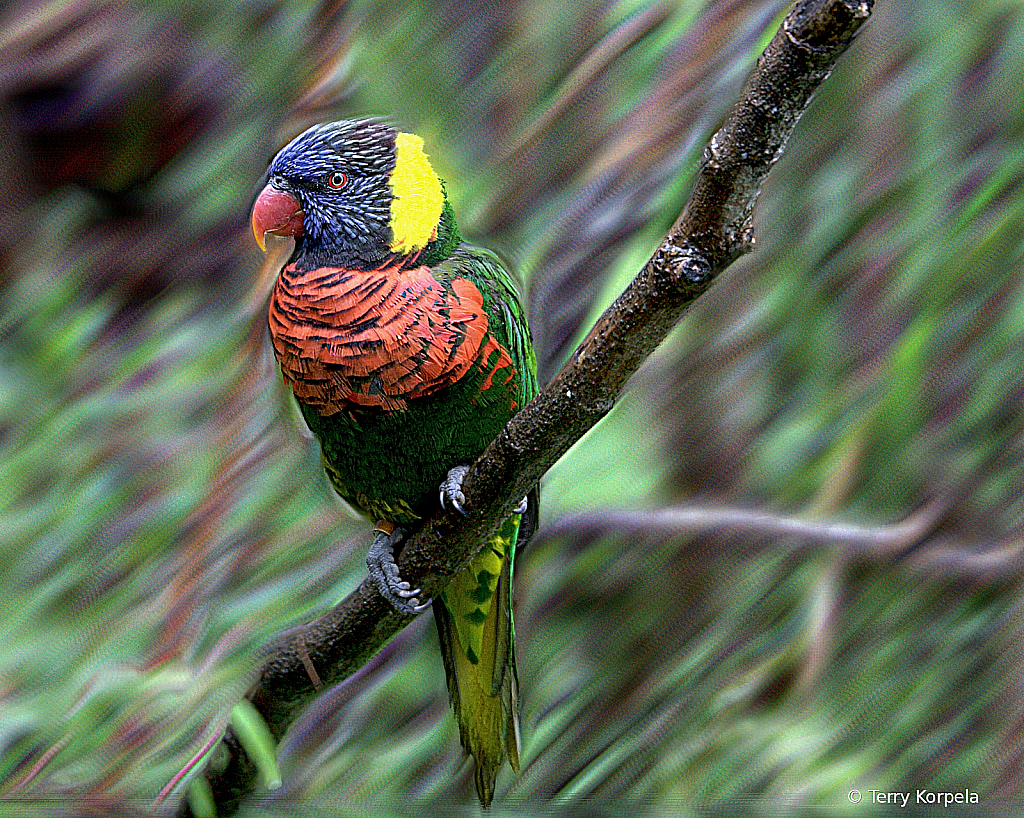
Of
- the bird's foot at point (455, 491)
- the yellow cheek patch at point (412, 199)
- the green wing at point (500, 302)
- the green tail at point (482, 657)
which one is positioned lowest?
the green tail at point (482, 657)

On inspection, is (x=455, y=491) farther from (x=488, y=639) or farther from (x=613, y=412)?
(x=613, y=412)

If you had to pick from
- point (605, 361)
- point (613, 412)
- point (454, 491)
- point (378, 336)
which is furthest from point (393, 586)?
point (613, 412)

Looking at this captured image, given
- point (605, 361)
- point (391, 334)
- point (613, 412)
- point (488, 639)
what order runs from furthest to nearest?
point (613, 412), point (488, 639), point (391, 334), point (605, 361)

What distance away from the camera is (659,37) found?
4.52 ft

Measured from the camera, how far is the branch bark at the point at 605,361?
20.2 inches

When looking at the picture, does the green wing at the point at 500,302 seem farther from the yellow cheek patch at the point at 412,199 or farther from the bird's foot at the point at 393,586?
the bird's foot at the point at 393,586

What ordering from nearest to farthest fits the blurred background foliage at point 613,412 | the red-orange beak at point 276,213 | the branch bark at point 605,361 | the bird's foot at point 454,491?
the branch bark at point 605,361 → the bird's foot at point 454,491 → the red-orange beak at point 276,213 → the blurred background foliage at point 613,412

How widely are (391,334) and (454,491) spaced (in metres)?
0.18

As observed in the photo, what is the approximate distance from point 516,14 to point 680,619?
109 centimetres

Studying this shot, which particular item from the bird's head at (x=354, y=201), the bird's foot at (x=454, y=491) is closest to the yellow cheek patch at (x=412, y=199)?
the bird's head at (x=354, y=201)

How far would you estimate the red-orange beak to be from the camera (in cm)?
94

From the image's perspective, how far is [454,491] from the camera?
2.86 feet

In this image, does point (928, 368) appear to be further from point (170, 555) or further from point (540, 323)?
point (170, 555)

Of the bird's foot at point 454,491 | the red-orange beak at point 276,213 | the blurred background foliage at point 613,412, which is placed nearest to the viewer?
the bird's foot at point 454,491
